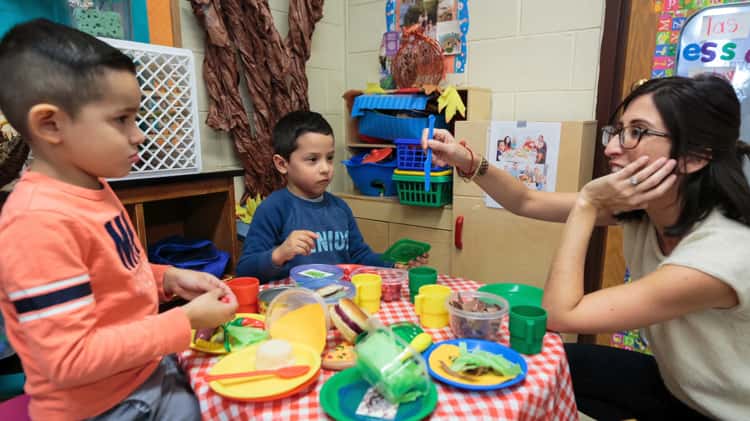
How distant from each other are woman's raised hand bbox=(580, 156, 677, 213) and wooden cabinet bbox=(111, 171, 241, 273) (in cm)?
138

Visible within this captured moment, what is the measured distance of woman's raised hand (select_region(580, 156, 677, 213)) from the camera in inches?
41.4

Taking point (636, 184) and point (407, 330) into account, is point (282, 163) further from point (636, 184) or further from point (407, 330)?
point (636, 184)

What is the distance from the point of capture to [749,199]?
3.44ft

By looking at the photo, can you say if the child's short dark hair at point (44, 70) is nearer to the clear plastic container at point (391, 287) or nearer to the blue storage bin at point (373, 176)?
the clear plastic container at point (391, 287)

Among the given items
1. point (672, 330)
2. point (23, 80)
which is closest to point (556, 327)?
point (672, 330)

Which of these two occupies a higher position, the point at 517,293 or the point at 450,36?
the point at 450,36

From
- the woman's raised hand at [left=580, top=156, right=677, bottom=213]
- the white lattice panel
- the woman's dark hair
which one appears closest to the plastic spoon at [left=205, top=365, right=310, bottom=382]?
the woman's raised hand at [left=580, top=156, right=677, bottom=213]

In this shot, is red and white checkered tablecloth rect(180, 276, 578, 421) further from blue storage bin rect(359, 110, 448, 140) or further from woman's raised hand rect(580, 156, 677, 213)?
blue storage bin rect(359, 110, 448, 140)

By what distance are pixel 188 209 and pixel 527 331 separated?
1.65 meters

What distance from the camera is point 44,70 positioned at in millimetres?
769

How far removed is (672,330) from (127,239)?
127 cm

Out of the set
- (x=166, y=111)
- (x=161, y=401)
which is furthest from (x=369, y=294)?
(x=166, y=111)

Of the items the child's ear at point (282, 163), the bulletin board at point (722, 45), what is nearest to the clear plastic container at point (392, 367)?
the child's ear at point (282, 163)

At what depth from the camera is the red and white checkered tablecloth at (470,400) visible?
0.75 metres
